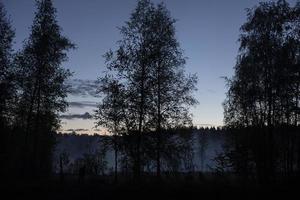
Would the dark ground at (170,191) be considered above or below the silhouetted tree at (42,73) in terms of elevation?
below

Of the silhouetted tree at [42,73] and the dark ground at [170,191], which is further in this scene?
the silhouetted tree at [42,73]

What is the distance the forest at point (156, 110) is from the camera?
2520 centimetres

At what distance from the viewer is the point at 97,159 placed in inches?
2034

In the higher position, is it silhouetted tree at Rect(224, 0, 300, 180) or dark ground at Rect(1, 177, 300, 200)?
silhouetted tree at Rect(224, 0, 300, 180)

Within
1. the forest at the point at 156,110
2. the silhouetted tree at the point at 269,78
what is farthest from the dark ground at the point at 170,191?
the silhouetted tree at the point at 269,78

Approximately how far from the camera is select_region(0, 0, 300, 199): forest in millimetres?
25203

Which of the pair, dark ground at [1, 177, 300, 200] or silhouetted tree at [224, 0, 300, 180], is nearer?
dark ground at [1, 177, 300, 200]

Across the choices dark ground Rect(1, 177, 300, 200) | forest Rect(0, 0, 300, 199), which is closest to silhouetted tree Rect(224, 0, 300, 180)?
forest Rect(0, 0, 300, 199)

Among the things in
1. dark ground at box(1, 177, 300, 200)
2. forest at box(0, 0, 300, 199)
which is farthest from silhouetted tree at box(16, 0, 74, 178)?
dark ground at box(1, 177, 300, 200)

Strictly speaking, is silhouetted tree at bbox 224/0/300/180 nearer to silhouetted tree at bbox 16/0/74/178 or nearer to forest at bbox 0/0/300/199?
forest at bbox 0/0/300/199

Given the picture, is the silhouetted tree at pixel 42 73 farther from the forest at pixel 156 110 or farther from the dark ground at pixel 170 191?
the dark ground at pixel 170 191

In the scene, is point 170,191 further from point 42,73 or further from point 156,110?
point 42,73

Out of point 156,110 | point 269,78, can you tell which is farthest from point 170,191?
point 269,78

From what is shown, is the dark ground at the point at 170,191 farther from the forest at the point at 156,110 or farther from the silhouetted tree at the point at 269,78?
the silhouetted tree at the point at 269,78
